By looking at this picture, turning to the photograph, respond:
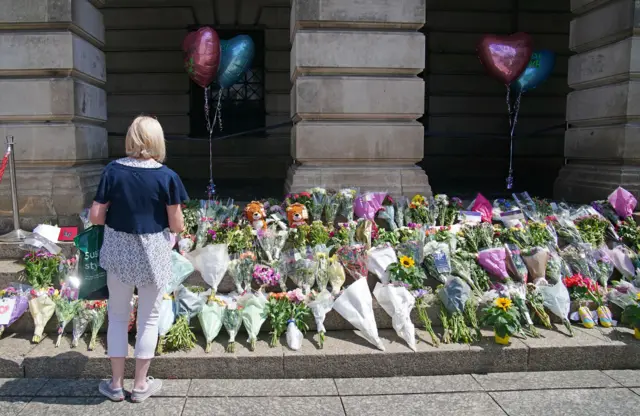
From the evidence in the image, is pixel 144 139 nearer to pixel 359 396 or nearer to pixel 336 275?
pixel 336 275

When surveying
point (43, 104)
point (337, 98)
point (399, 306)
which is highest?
point (337, 98)

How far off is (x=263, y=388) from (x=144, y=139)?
2064mm

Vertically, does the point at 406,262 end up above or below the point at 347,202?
below

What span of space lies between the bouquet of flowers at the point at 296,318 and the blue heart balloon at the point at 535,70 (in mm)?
6350

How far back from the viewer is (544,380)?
4.79 metres

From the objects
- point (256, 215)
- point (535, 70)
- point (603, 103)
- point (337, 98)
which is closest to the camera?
point (256, 215)

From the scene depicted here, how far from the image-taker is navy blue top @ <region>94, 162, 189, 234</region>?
13.2 feet

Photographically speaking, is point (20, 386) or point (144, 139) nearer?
point (144, 139)

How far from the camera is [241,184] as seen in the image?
1203 centimetres

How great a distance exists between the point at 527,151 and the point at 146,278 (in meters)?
11.8

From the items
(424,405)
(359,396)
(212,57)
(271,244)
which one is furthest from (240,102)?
(424,405)

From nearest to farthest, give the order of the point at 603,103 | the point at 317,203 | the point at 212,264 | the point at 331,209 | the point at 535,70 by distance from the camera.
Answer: the point at 212,264 < the point at 331,209 < the point at 317,203 < the point at 603,103 < the point at 535,70

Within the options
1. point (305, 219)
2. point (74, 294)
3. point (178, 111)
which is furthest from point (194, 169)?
point (74, 294)

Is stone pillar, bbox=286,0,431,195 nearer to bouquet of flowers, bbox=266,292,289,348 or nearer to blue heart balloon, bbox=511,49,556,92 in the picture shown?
bouquet of flowers, bbox=266,292,289,348
